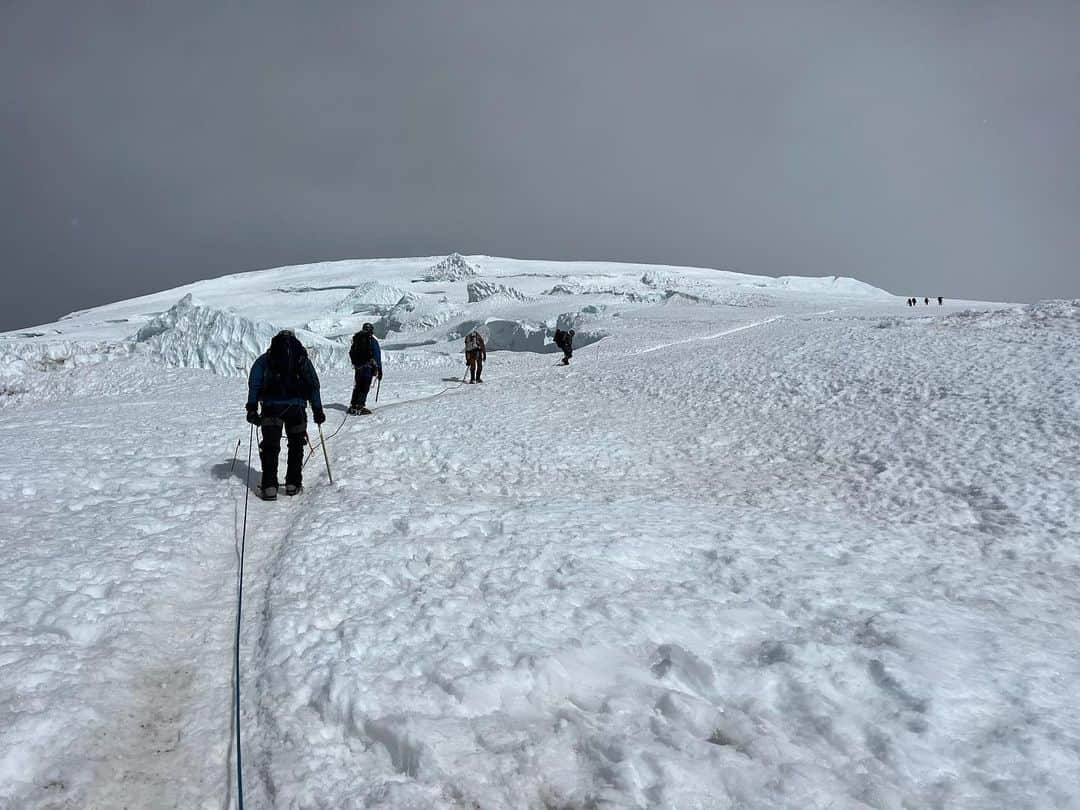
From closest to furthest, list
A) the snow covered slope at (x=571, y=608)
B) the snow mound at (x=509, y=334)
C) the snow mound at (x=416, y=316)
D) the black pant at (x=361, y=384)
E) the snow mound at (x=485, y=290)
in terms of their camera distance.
A: 1. the snow covered slope at (x=571, y=608)
2. the black pant at (x=361, y=384)
3. the snow mound at (x=509, y=334)
4. the snow mound at (x=416, y=316)
5. the snow mound at (x=485, y=290)

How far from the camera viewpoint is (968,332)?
14891mm

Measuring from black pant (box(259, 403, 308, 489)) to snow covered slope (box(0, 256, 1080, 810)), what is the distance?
35 cm

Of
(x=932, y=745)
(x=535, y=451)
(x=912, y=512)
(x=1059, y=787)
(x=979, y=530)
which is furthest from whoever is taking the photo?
(x=535, y=451)

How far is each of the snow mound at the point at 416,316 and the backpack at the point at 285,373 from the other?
1521 inches

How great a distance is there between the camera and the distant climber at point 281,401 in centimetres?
741

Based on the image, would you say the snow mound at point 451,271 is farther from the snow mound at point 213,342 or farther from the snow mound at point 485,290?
the snow mound at point 213,342

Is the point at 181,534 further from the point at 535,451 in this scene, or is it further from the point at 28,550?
the point at 535,451

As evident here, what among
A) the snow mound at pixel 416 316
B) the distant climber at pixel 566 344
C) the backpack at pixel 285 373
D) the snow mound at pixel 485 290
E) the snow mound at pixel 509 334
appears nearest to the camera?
the backpack at pixel 285 373

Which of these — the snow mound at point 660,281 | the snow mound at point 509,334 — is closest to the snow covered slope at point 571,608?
the snow mound at point 509,334

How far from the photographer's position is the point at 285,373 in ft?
25.0

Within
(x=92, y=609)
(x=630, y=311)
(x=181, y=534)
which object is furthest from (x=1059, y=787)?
(x=630, y=311)

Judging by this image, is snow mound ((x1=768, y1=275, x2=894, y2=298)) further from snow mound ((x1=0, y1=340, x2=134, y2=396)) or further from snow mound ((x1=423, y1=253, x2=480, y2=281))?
snow mound ((x1=0, y1=340, x2=134, y2=396))

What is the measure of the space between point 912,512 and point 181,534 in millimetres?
7887

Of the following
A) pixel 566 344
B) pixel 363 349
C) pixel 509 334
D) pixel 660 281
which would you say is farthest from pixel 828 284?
pixel 363 349
